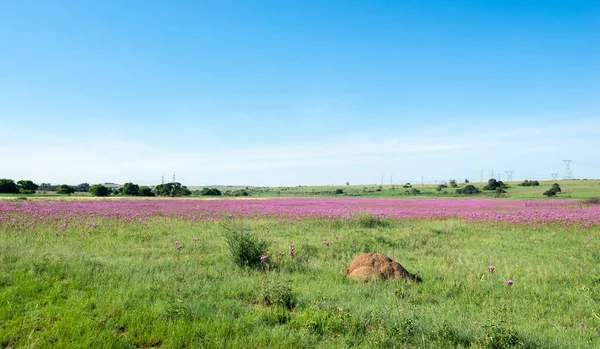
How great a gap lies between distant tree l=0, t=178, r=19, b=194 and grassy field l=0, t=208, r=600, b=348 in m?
78.4

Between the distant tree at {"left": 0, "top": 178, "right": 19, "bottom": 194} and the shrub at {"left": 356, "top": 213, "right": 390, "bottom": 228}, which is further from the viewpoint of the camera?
the distant tree at {"left": 0, "top": 178, "right": 19, "bottom": 194}

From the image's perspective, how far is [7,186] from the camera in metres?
69.8

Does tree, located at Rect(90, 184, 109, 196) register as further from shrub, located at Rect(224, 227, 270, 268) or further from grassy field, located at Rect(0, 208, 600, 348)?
shrub, located at Rect(224, 227, 270, 268)

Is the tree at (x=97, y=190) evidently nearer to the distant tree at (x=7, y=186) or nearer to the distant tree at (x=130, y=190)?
the distant tree at (x=130, y=190)

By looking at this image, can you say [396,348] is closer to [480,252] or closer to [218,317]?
[218,317]

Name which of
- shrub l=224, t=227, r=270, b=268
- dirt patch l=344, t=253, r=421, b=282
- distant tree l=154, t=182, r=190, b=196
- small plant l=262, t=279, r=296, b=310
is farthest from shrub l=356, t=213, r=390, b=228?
distant tree l=154, t=182, r=190, b=196

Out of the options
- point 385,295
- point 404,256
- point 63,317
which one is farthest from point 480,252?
point 63,317

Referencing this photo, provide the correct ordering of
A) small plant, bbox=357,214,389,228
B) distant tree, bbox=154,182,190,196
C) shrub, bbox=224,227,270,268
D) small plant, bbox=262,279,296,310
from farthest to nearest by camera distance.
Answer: distant tree, bbox=154,182,190,196 < small plant, bbox=357,214,389,228 < shrub, bbox=224,227,270,268 < small plant, bbox=262,279,296,310

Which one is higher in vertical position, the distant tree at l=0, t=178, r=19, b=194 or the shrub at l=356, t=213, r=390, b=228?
the distant tree at l=0, t=178, r=19, b=194

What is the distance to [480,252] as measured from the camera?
37.0ft

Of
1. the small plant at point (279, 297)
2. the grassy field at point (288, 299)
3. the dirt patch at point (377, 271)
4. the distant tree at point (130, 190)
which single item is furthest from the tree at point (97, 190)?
the small plant at point (279, 297)

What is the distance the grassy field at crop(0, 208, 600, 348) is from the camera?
14.3 feet

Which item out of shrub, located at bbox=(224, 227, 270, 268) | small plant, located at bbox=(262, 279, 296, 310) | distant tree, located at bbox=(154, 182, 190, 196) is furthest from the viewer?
distant tree, located at bbox=(154, 182, 190, 196)

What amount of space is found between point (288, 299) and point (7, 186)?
297 ft
